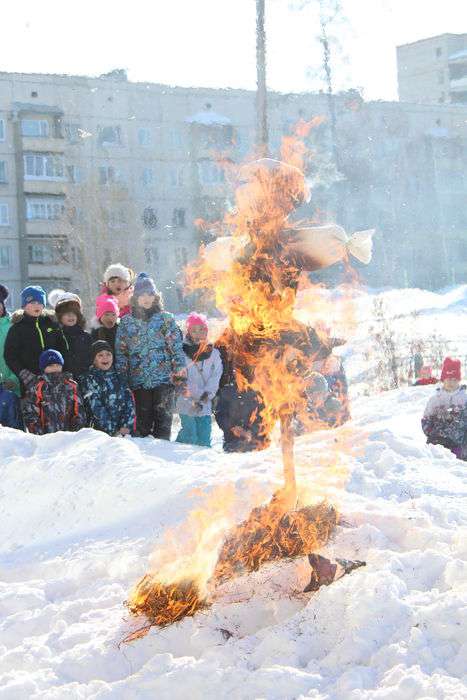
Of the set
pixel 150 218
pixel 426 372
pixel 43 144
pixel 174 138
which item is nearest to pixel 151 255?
pixel 150 218

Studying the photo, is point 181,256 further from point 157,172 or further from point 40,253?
point 40,253

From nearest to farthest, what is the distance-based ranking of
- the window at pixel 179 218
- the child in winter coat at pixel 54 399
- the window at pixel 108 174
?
the child in winter coat at pixel 54 399
the window at pixel 108 174
the window at pixel 179 218

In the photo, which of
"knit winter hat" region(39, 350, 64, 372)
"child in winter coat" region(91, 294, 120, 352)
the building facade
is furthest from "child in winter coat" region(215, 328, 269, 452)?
the building facade

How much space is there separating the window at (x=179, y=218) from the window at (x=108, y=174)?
11.7ft

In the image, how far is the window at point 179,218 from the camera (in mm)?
54781

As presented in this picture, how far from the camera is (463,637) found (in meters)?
4.52

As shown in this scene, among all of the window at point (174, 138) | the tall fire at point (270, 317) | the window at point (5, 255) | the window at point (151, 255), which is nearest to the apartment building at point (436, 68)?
the window at point (174, 138)

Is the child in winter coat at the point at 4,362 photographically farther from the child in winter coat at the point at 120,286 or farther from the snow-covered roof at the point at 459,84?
the snow-covered roof at the point at 459,84

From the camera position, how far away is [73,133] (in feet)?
172

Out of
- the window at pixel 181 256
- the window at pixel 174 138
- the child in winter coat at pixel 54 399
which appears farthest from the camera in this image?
the window at pixel 174 138

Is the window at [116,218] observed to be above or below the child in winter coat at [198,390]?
above

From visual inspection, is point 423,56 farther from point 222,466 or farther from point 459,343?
point 222,466

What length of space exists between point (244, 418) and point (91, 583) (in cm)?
357

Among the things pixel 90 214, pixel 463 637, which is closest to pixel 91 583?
pixel 463 637
